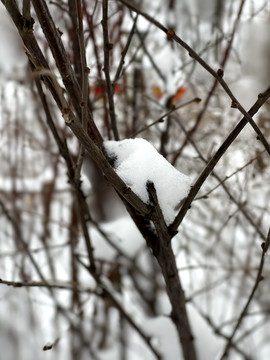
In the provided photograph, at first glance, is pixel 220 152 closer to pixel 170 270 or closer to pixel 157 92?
pixel 170 270

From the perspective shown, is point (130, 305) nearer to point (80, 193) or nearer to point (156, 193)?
point (80, 193)

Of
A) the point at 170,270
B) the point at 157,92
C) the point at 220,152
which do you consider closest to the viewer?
the point at 220,152

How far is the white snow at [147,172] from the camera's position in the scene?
62 cm

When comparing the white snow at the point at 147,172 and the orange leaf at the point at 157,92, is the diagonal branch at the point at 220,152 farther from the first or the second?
the orange leaf at the point at 157,92

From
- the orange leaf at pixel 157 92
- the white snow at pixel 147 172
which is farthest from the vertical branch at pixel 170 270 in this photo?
the orange leaf at pixel 157 92

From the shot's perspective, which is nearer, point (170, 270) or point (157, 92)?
point (170, 270)

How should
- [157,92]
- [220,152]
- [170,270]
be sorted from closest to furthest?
[220,152] < [170,270] < [157,92]

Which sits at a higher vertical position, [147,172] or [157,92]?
[157,92]

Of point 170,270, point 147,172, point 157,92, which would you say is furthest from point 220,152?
point 157,92

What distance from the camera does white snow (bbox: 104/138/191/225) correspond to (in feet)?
2.04

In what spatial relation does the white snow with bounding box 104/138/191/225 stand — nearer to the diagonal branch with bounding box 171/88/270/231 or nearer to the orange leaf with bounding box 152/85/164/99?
the diagonal branch with bounding box 171/88/270/231

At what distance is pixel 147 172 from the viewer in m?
0.63

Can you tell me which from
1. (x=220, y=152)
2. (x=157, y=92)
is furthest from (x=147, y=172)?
(x=157, y=92)

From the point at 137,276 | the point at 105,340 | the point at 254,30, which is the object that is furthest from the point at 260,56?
the point at 105,340
